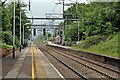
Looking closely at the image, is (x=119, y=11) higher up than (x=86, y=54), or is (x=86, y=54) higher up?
(x=119, y=11)

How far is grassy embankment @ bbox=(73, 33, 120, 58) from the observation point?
1625 inches

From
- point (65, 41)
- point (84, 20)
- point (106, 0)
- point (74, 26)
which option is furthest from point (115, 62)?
point (65, 41)

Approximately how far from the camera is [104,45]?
1945 inches

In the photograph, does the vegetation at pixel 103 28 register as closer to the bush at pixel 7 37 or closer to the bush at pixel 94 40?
the bush at pixel 94 40

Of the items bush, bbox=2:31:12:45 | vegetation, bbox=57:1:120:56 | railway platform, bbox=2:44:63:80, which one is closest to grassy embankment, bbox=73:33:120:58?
vegetation, bbox=57:1:120:56

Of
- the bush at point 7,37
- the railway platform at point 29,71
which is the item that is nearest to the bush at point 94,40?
the bush at point 7,37

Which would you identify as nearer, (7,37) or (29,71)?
(29,71)

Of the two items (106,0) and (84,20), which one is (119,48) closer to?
(106,0)

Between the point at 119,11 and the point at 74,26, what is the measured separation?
53369 millimetres

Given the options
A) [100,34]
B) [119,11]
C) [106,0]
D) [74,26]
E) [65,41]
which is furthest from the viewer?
[65,41]

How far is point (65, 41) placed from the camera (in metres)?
119

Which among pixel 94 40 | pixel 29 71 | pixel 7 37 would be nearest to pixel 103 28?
pixel 94 40

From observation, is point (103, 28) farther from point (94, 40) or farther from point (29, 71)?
point (29, 71)

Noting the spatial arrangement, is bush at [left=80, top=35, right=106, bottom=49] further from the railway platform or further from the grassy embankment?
the railway platform
